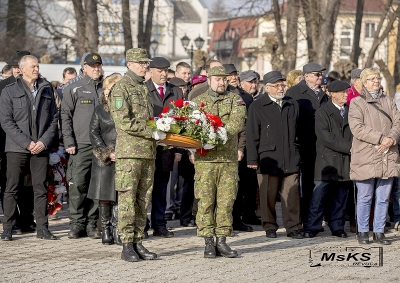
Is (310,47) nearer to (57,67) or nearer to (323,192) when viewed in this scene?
(57,67)

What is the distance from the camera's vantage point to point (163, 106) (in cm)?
1176

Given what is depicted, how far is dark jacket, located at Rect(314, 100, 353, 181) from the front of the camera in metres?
11.7

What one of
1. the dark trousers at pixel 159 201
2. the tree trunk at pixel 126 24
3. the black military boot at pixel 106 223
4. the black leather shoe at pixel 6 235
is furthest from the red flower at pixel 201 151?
the tree trunk at pixel 126 24

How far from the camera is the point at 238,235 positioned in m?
11.8

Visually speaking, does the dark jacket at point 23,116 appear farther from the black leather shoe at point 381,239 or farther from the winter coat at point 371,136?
the black leather shoe at point 381,239

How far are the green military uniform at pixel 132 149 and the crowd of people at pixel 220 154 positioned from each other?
28mm

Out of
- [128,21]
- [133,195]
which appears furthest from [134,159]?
[128,21]

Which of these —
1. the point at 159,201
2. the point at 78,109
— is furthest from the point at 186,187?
the point at 78,109

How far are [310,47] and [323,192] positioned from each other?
18.3 m

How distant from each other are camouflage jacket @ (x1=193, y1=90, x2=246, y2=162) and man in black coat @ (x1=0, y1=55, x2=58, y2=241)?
2.25 meters

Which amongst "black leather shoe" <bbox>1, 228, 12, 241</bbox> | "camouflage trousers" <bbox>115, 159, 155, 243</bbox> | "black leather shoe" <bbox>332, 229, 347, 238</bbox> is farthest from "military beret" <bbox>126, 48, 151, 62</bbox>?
"black leather shoe" <bbox>332, 229, 347, 238</bbox>

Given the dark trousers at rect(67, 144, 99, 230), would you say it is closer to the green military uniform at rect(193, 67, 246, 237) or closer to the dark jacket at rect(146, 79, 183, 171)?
the dark jacket at rect(146, 79, 183, 171)

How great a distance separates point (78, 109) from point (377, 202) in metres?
3.94

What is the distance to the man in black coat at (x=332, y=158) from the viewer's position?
1164 cm
